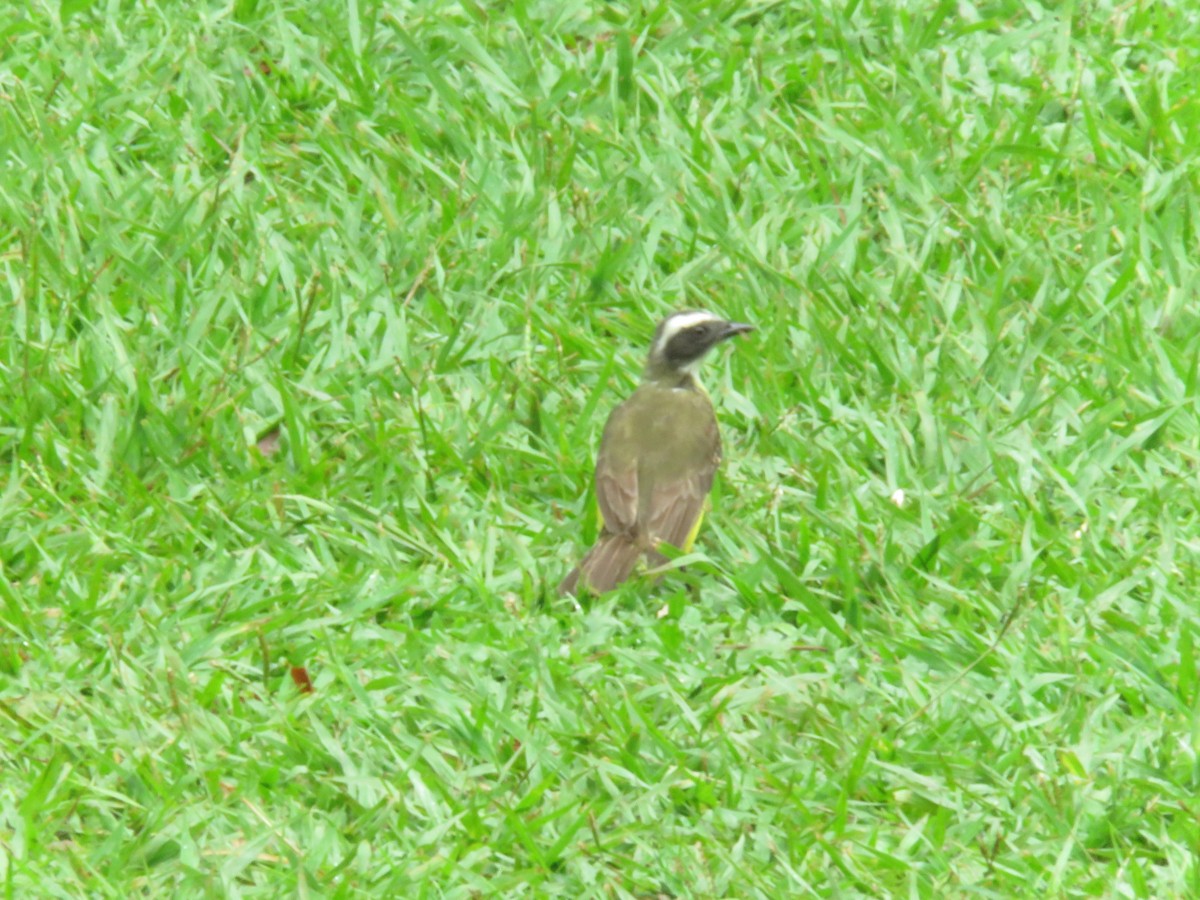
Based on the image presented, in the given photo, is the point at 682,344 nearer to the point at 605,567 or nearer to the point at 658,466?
the point at 658,466

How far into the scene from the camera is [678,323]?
8.14m

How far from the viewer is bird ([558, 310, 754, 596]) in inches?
294

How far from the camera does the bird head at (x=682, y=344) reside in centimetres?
811

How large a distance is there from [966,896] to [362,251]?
3.95 meters

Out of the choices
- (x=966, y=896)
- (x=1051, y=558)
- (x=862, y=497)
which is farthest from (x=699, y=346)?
(x=966, y=896)

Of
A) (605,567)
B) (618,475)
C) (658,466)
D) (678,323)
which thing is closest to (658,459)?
(658,466)

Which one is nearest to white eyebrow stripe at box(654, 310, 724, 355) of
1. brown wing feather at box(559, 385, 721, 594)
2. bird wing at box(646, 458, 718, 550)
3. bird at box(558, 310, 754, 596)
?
bird at box(558, 310, 754, 596)

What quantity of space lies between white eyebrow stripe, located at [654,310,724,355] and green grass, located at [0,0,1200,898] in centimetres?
37

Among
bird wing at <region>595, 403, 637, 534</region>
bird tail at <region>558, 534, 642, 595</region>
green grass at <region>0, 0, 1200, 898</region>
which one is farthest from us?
bird wing at <region>595, 403, 637, 534</region>

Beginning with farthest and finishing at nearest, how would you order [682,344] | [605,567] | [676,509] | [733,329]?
[733,329] < [682,344] < [676,509] < [605,567]

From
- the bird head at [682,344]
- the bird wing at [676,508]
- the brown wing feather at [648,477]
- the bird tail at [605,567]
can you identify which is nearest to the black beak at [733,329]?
the bird head at [682,344]

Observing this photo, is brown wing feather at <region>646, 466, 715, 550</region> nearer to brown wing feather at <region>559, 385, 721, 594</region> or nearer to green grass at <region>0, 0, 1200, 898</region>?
brown wing feather at <region>559, 385, 721, 594</region>

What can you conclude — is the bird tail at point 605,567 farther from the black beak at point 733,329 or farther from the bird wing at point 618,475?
the black beak at point 733,329

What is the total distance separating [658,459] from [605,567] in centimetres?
50
